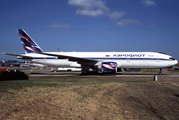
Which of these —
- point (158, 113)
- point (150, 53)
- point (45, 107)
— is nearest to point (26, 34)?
point (150, 53)

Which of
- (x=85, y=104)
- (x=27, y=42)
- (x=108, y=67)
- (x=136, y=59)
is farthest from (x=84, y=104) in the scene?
(x=27, y=42)

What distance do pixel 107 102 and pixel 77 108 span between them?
7.28ft

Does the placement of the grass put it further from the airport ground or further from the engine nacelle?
the engine nacelle

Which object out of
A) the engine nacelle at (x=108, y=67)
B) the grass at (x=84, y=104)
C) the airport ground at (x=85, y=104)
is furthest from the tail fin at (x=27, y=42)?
the grass at (x=84, y=104)

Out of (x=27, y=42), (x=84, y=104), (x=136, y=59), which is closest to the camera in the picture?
(x=84, y=104)

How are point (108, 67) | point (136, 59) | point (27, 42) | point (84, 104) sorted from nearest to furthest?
point (84, 104)
point (108, 67)
point (136, 59)
point (27, 42)

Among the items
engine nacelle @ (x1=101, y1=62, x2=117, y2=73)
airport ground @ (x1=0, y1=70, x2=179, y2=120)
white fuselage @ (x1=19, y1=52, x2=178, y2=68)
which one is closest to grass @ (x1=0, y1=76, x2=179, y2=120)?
airport ground @ (x1=0, y1=70, x2=179, y2=120)

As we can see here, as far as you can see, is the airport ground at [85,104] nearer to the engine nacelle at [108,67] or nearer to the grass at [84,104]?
the grass at [84,104]

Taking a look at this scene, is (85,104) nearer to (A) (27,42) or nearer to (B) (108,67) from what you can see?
(B) (108,67)

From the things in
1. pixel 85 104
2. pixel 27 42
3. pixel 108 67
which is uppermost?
pixel 27 42

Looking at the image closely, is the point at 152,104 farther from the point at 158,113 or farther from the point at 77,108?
the point at 77,108

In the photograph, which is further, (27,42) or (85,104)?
(27,42)

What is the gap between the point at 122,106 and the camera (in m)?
10.2

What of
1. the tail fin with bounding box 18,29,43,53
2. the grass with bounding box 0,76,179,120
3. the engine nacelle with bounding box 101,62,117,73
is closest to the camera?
the grass with bounding box 0,76,179,120
